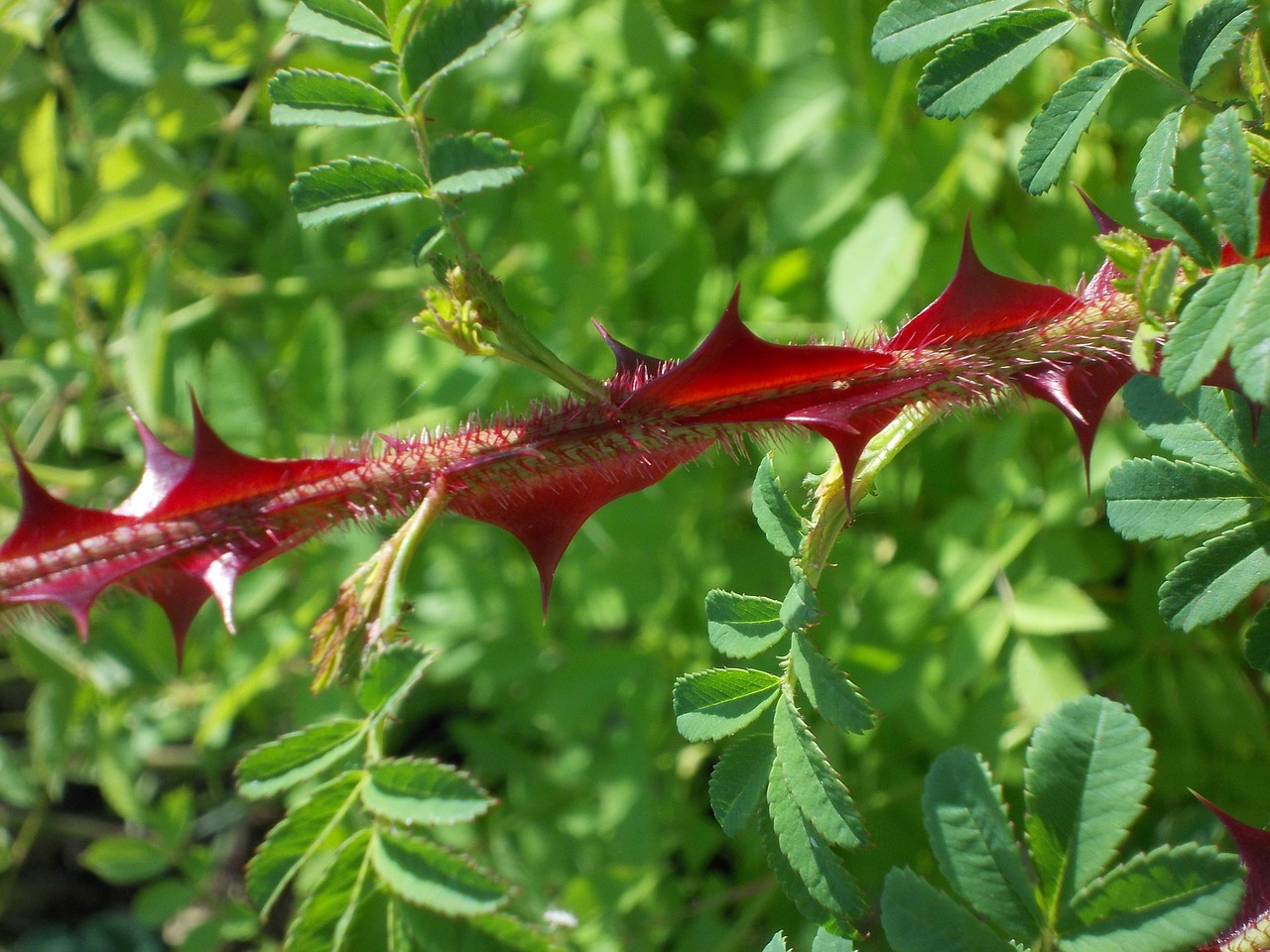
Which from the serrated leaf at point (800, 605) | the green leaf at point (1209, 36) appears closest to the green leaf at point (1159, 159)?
the green leaf at point (1209, 36)

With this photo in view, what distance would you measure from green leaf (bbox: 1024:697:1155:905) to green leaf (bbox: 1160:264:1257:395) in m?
0.33

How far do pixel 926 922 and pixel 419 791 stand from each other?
0.50 m

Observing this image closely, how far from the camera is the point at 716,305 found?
6.70ft

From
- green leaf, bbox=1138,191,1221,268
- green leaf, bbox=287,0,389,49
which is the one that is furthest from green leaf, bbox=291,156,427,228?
green leaf, bbox=1138,191,1221,268

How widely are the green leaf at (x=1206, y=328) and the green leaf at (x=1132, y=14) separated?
0.31 metres

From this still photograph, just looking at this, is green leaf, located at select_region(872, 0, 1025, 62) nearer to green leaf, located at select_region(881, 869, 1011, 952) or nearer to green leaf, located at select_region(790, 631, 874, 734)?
green leaf, located at select_region(790, 631, 874, 734)

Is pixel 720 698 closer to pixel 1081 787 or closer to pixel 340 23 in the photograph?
pixel 1081 787

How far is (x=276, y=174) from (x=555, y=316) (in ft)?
3.39

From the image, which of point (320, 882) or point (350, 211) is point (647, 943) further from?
point (350, 211)

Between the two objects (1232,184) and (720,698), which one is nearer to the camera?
(1232,184)

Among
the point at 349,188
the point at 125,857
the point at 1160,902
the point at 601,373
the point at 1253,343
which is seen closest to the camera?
the point at 1253,343

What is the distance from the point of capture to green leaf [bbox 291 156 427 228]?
102 cm

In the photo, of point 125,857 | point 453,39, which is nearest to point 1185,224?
point 453,39

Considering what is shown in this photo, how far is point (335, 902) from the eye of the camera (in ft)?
3.57
